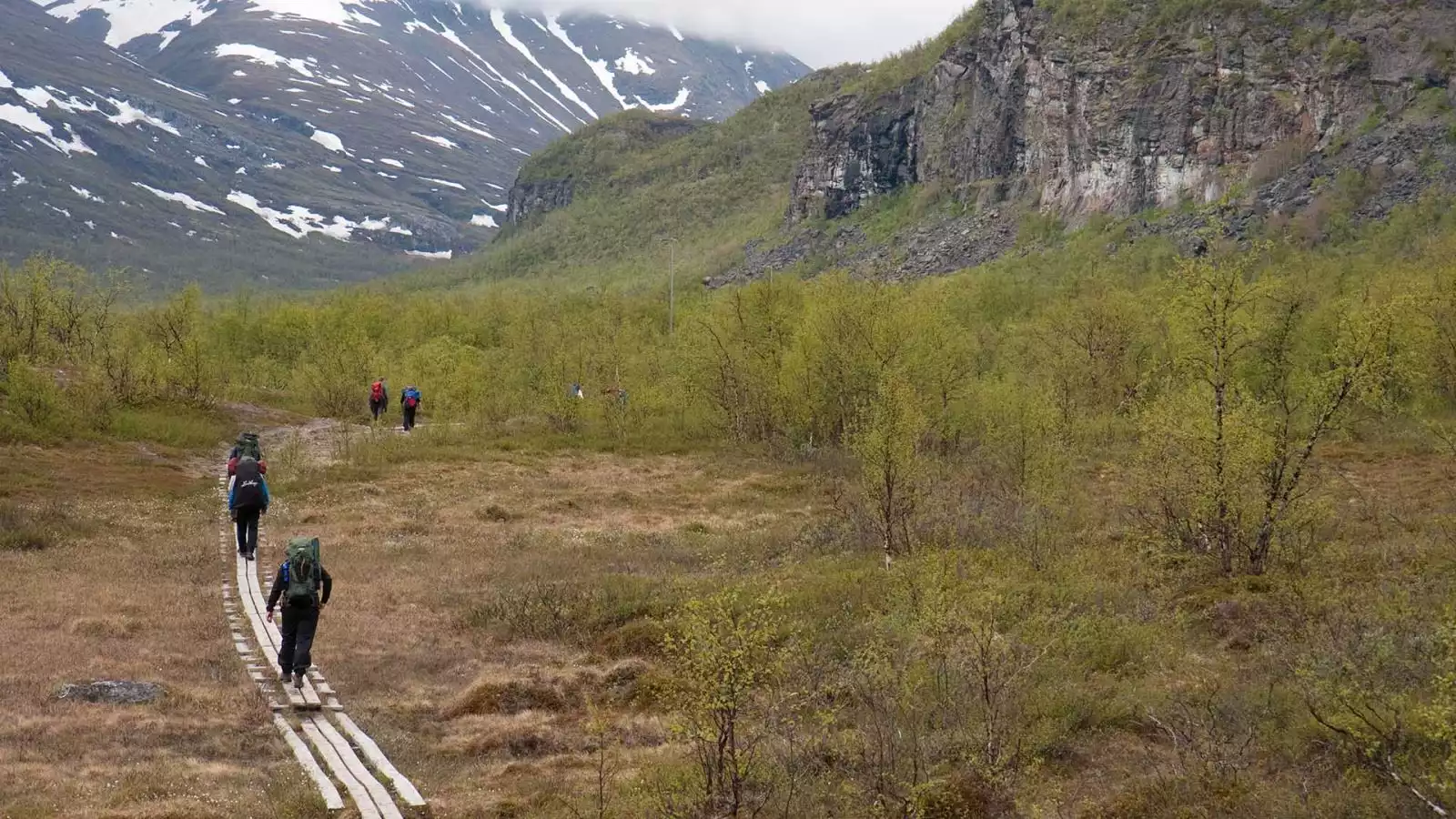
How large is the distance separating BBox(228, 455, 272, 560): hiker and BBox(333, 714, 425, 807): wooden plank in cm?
834

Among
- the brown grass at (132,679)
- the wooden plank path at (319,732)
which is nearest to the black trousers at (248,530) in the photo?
the brown grass at (132,679)

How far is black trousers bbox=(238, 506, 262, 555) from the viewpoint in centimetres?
2017

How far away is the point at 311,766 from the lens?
11.0 m

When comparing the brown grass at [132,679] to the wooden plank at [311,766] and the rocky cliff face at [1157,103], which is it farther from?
the rocky cliff face at [1157,103]

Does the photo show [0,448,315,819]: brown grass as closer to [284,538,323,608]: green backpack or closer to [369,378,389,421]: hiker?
[284,538,323,608]: green backpack

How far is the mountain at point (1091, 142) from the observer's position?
2975 inches

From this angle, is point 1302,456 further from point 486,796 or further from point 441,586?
point 441,586

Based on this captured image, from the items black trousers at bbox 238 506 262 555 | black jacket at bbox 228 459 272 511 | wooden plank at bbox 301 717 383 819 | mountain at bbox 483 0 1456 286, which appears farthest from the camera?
A: mountain at bbox 483 0 1456 286

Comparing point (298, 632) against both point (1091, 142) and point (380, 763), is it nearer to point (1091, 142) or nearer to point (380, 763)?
point (380, 763)

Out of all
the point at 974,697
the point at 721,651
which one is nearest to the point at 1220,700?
the point at 974,697

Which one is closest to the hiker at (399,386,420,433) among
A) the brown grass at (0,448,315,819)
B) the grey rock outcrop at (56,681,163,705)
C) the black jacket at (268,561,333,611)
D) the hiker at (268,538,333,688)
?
the brown grass at (0,448,315,819)

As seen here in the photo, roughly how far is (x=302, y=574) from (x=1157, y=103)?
94.9 m

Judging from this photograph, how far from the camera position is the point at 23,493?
25703mm

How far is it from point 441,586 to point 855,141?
123875 mm
